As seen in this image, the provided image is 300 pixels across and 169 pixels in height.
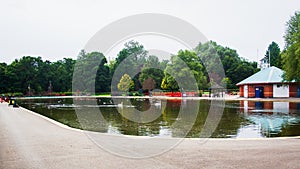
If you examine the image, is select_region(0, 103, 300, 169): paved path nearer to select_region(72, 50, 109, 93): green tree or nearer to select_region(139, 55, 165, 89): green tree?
select_region(139, 55, 165, 89): green tree

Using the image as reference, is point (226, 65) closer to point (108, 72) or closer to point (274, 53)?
point (274, 53)

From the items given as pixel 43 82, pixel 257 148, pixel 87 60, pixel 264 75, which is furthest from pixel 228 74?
pixel 257 148

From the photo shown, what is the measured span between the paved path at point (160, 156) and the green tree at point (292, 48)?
73.4 feet

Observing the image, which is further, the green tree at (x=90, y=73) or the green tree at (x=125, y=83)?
the green tree at (x=90, y=73)

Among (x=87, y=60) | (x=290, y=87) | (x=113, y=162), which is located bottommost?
(x=113, y=162)

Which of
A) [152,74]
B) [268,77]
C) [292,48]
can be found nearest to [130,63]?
[152,74]

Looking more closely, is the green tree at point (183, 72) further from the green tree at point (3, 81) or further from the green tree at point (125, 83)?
the green tree at point (3, 81)

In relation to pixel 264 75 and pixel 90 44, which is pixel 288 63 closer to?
pixel 264 75

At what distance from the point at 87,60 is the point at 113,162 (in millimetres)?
63590

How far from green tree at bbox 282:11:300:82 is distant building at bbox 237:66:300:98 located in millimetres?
5753

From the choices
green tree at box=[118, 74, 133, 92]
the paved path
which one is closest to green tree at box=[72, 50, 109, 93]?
green tree at box=[118, 74, 133, 92]

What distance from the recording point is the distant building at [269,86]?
36969 millimetres

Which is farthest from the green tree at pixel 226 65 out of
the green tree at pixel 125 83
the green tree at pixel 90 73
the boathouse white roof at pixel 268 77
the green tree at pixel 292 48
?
the green tree at pixel 292 48

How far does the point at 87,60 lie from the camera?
67938 millimetres
